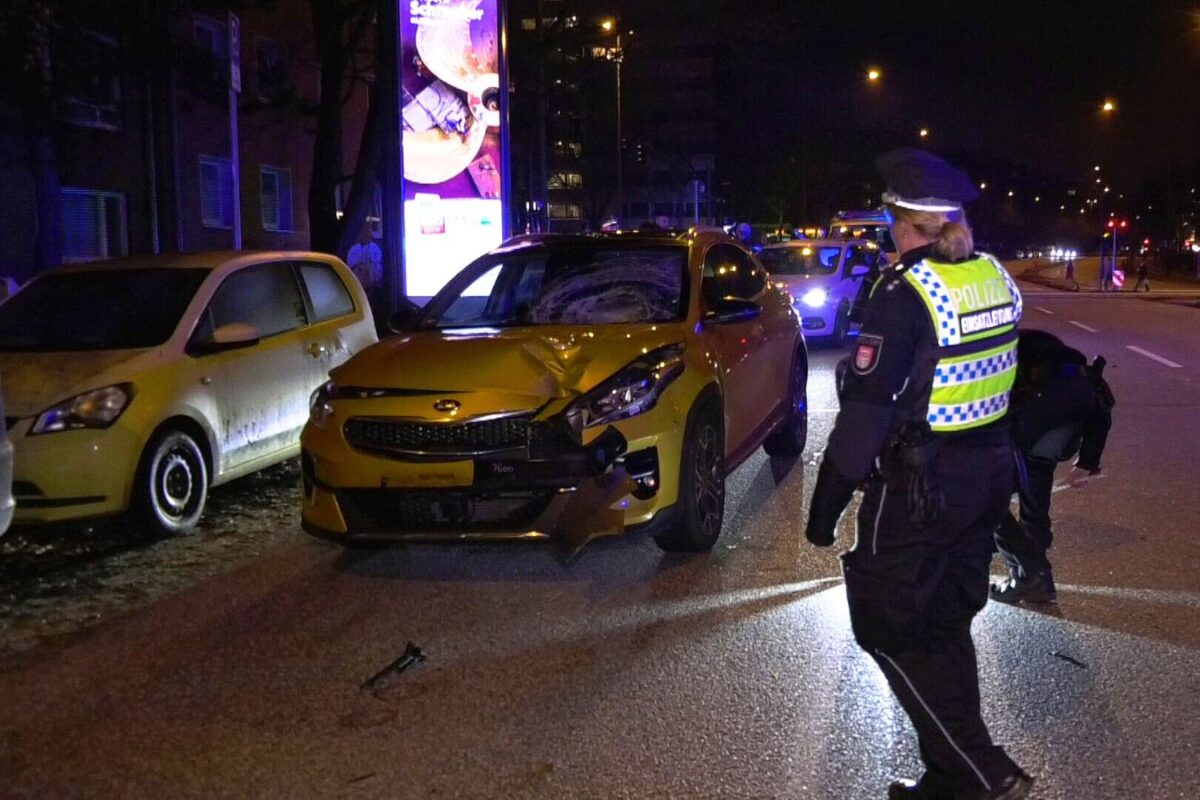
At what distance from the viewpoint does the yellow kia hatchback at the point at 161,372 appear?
6391 mm

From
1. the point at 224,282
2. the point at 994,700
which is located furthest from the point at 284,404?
the point at 994,700

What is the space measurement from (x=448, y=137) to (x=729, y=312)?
10.4 metres

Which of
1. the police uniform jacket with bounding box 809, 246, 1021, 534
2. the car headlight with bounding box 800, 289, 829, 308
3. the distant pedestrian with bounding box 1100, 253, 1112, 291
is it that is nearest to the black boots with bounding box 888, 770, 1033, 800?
the police uniform jacket with bounding box 809, 246, 1021, 534

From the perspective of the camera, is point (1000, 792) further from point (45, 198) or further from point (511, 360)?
point (45, 198)

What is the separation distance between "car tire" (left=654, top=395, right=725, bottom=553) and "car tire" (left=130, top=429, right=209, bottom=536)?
277 cm

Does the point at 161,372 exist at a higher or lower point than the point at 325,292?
lower

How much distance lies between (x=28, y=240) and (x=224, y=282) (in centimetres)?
1404

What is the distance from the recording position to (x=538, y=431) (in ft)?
18.1

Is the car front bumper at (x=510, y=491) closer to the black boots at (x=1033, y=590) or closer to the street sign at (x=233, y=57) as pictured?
the black boots at (x=1033, y=590)

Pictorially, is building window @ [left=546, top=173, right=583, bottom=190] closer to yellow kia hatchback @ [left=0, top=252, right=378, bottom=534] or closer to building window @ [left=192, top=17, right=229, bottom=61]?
building window @ [left=192, top=17, right=229, bottom=61]

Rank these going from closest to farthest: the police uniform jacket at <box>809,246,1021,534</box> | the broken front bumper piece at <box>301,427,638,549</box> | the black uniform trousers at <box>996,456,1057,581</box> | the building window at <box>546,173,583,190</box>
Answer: the police uniform jacket at <box>809,246,1021,534</box> < the black uniform trousers at <box>996,456,1057,581</box> < the broken front bumper piece at <box>301,427,638,549</box> < the building window at <box>546,173,583,190</box>

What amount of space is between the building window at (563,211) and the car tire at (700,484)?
77251 millimetres

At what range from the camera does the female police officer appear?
307cm

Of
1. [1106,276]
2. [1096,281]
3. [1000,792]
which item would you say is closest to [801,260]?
[1000,792]
